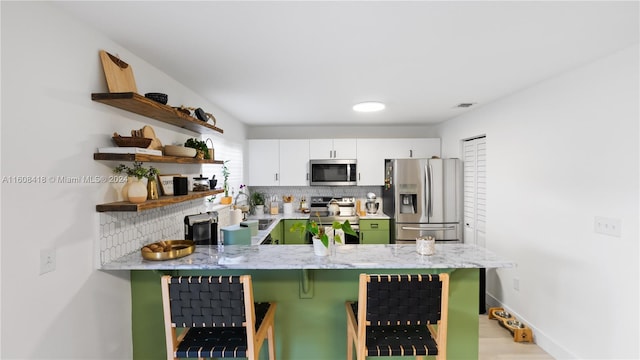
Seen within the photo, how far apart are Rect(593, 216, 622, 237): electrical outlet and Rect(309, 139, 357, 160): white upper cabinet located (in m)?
3.08

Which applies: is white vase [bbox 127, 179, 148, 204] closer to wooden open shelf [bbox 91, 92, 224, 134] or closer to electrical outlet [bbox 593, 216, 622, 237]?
wooden open shelf [bbox 91, 92, 224, 134]

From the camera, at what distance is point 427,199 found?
426 centimetres

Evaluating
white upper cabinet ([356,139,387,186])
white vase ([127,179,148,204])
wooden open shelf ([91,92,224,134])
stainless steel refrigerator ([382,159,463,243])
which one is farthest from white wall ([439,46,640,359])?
white vase ([127,179,148,204])

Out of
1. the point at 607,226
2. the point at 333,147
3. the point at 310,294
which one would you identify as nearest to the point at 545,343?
the point at 607,226

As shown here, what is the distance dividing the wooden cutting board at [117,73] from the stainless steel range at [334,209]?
312 centimetres

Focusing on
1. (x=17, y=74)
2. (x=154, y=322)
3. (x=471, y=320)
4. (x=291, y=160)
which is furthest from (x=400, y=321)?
(x=291, y=160)

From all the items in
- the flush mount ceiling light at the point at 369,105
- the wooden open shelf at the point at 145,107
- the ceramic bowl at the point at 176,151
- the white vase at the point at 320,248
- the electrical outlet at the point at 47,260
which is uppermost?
the flush mount ceiling light at the point at 369,105

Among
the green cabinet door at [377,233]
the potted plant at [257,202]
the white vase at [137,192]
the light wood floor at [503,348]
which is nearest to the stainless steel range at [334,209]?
the green cabinet door at [377,233]

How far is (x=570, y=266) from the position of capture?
243cm

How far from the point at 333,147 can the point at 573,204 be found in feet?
10.1

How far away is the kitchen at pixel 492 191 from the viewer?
1284 mm

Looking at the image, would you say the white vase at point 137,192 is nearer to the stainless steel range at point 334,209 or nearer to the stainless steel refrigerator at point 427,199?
the stainless steel range at point 334,209

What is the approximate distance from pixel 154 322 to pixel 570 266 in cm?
302

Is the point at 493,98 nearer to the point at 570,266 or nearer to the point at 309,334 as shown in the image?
the point at 570,266
